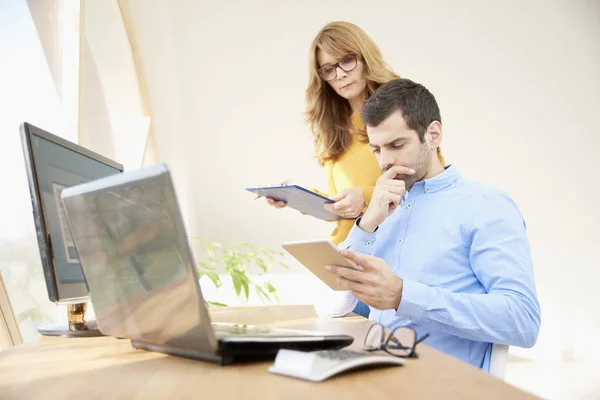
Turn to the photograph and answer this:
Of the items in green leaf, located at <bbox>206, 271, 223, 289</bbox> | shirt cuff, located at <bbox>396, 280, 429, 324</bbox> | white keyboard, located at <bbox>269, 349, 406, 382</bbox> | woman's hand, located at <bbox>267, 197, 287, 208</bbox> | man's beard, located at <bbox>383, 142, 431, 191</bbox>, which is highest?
man's beard, located at <bbox>383, 142, 431, 191</bbox>

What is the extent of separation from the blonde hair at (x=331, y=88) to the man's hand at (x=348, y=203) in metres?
0.37

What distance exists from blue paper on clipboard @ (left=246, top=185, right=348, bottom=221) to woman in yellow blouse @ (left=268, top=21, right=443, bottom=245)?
9 cm

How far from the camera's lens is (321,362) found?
84 centimetres

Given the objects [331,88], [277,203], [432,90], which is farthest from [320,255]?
[432,90]

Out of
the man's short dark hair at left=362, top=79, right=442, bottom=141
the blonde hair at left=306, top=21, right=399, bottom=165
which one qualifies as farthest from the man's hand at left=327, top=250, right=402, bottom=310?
the blonde hair at left=306, top=21, right=399, bottom=165

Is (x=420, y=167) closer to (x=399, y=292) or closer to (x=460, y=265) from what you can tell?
(x=460, y=265)

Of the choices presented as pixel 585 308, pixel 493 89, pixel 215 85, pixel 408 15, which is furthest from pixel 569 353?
pixel 215 85

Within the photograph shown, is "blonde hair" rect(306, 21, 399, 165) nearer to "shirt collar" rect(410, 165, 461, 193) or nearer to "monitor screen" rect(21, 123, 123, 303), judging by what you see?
"shirt collar" rect(410, 165, 461, 193)

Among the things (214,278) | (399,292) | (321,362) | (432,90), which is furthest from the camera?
(432,90)

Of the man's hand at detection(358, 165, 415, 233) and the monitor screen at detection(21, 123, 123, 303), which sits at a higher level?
the monitor screen at detection(21, 123, 123, 303)

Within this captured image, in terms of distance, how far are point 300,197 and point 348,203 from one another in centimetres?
17

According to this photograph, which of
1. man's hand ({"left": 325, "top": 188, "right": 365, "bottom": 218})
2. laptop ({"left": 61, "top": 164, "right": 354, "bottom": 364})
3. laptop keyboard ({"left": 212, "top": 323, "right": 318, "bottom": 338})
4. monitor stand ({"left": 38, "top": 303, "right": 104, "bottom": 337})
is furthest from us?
man's hand ({"left": 325, "top": 188, "right": 365, "bottom": 218})

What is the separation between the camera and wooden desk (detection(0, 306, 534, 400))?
2.47 feet

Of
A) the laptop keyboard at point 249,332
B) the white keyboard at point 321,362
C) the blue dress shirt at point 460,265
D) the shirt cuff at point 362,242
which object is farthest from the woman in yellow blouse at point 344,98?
the white keyboard at point 321,362
